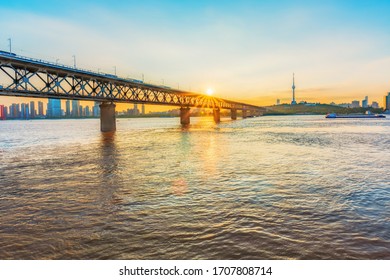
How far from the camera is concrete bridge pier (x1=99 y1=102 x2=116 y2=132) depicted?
76.9m

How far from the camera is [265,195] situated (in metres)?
12.9

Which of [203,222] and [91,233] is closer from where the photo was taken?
[91,233]

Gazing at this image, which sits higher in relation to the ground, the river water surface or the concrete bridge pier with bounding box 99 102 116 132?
the concrete bridge pier with bounding box 99 102 116 132

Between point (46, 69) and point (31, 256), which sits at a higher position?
point (46, 69)

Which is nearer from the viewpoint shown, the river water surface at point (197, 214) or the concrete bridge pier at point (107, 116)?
the river water surface at point (197, 214)

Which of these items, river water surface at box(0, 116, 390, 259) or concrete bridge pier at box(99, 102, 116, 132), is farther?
concrete bridge pier at box(99, 102, 116, 132)

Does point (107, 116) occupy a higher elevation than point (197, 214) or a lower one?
higher

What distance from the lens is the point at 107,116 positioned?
78000mm

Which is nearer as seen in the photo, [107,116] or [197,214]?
[197,214]

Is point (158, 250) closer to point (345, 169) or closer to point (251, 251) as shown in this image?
point (251, 251)

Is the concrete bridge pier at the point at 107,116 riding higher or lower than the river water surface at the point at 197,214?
higher

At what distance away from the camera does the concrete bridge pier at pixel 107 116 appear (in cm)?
7688

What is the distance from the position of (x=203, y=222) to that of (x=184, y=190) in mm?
4719
